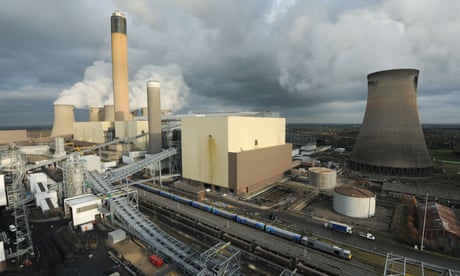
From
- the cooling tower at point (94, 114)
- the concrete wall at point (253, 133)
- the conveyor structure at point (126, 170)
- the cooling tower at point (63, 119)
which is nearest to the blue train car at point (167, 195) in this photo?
the conveyor structure at point (126, 170)

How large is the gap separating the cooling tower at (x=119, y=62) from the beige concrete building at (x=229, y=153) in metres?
36.6

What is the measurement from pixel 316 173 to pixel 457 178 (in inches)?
1245

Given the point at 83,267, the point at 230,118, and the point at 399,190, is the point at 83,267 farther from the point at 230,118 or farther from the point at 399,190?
the point at 399,190

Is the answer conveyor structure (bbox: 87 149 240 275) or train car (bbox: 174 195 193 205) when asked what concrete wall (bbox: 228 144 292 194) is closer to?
train car (bbox: 174 195 193 205)

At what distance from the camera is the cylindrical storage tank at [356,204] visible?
26141mm

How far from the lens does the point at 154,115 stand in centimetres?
4631

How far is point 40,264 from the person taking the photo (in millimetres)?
16938

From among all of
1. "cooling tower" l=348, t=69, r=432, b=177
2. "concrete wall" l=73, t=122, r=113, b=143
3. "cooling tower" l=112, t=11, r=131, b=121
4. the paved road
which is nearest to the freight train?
the paved road

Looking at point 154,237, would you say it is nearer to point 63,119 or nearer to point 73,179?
point 73,179

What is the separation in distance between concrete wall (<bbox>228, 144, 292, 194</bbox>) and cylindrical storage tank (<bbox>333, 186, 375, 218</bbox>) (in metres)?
13.3

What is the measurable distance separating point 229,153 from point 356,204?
60.7ft

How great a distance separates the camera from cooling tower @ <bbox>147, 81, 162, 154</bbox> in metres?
46.0

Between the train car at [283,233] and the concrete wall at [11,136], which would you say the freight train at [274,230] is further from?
the concrete wall at [11,136]

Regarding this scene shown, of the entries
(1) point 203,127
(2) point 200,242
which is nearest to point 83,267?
(2) point 200,242
